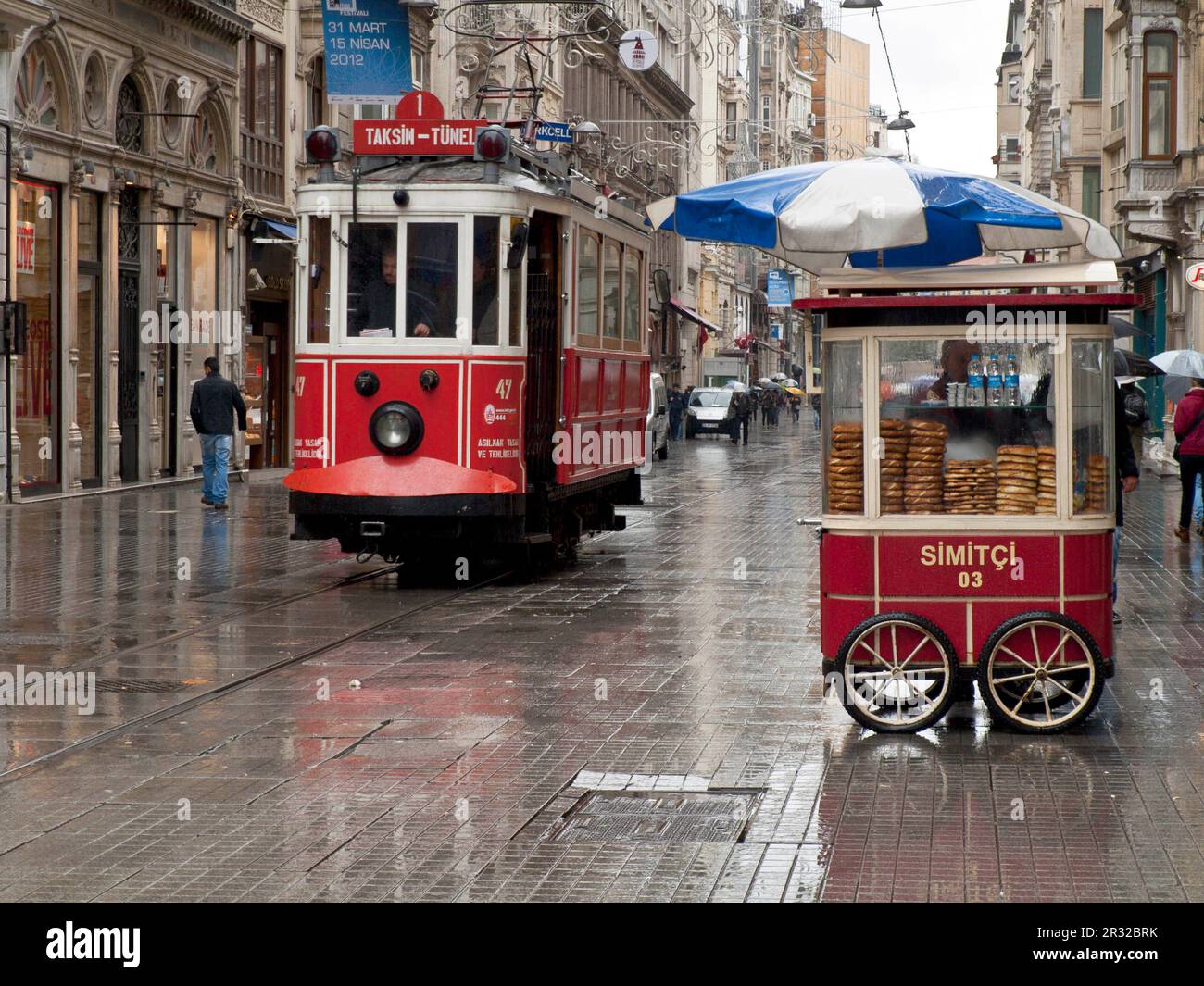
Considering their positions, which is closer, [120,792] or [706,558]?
[120,792]

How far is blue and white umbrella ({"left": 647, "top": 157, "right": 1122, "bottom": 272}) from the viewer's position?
9609mm

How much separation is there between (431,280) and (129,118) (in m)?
14.4

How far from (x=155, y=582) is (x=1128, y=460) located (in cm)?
773

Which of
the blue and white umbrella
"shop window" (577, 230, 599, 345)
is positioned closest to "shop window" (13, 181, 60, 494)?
"shop window" (577, 230, 599, 345)

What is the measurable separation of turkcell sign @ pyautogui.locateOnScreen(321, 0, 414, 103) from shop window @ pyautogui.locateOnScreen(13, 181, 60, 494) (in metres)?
4.12

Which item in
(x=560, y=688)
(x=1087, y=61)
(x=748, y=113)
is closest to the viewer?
(x=560, y=688)

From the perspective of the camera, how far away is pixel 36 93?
2502 centimetres

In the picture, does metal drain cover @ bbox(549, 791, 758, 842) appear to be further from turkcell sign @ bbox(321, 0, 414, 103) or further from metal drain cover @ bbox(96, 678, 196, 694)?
turkcell sign @ bbox(321, 0, 414, 103)

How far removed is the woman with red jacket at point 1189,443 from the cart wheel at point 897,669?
39.2 feet
